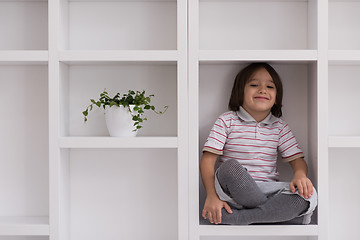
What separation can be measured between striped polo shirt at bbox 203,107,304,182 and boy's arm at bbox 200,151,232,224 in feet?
0.12

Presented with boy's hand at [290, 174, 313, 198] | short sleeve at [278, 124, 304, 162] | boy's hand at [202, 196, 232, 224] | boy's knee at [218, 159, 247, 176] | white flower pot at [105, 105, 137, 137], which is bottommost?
boy's hand at [202, 196, 232, 224]

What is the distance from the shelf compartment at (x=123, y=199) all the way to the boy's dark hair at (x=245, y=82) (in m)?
0.31

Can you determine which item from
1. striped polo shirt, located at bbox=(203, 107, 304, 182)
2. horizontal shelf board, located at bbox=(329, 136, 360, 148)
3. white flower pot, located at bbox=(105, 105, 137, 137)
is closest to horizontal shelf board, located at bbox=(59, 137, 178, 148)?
white flower pot, located at bbox=(105, 105, 137, 137)

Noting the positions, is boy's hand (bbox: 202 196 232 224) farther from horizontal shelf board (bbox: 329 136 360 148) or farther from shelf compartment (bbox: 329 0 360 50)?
shelf compartment (bbox: 329 0 360 50)

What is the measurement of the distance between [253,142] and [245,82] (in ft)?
0.72

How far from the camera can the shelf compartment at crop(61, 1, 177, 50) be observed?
1.70 meters

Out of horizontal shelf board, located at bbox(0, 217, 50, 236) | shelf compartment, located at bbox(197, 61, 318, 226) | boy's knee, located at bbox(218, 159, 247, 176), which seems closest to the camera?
boy's knee, located at bbox(218, 159, 247, 176)

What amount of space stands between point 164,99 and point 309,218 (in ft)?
2.20

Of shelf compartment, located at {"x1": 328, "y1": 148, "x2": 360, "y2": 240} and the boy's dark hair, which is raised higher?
the boy's dark hair

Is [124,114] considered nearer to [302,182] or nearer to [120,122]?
[120,122]

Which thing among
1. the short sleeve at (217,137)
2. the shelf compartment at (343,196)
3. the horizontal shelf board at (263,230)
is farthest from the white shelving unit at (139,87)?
the horizontal shelf board at (263,230)

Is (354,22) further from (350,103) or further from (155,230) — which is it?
(155,230)

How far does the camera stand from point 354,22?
1.70 meters

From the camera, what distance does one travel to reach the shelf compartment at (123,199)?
1.70m
